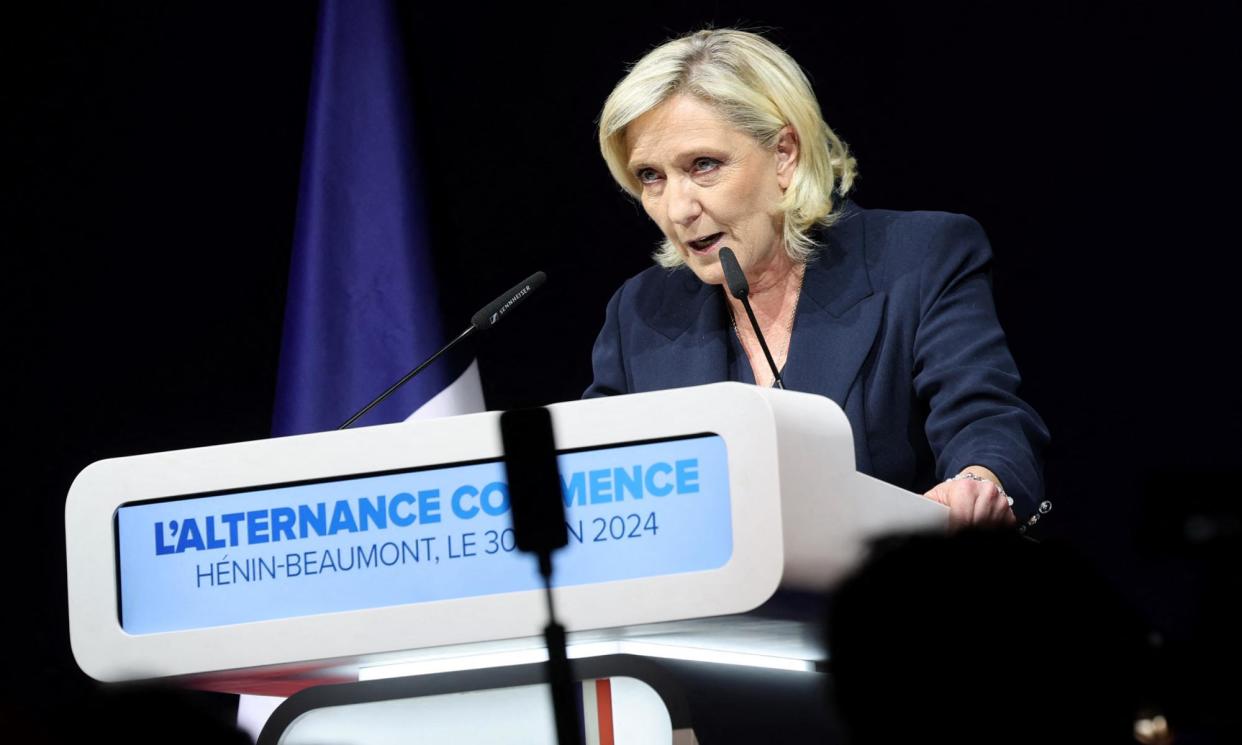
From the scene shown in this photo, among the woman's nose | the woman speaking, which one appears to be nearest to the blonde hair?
the woman speaking

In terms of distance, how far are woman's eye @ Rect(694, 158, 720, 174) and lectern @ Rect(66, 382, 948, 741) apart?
2.94 feet

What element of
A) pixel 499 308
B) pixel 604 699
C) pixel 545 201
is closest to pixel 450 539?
pixel 604 699

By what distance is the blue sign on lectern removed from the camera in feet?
3.87

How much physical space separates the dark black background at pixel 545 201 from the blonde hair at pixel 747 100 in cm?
92

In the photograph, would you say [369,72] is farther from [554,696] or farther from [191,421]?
[554,696]

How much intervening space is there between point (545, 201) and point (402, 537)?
7.20 feet

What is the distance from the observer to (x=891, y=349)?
1.95 meters

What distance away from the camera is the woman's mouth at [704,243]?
6.96 ft

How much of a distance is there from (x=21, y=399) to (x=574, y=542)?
2.55 m

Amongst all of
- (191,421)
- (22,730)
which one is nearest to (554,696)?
(22,730)

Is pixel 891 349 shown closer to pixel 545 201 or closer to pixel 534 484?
pixel 534 484

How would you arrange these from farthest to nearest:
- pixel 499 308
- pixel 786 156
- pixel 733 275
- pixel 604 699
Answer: pixel 786 156
pixel 733 275
pixel 499 308
pixel 604 699

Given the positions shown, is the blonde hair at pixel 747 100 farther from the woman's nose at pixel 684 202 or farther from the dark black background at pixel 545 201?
the dark black background at pixel 545 201

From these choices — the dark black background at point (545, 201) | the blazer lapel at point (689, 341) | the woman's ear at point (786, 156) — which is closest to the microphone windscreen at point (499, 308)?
the blazer lapel at point (689, 341)
